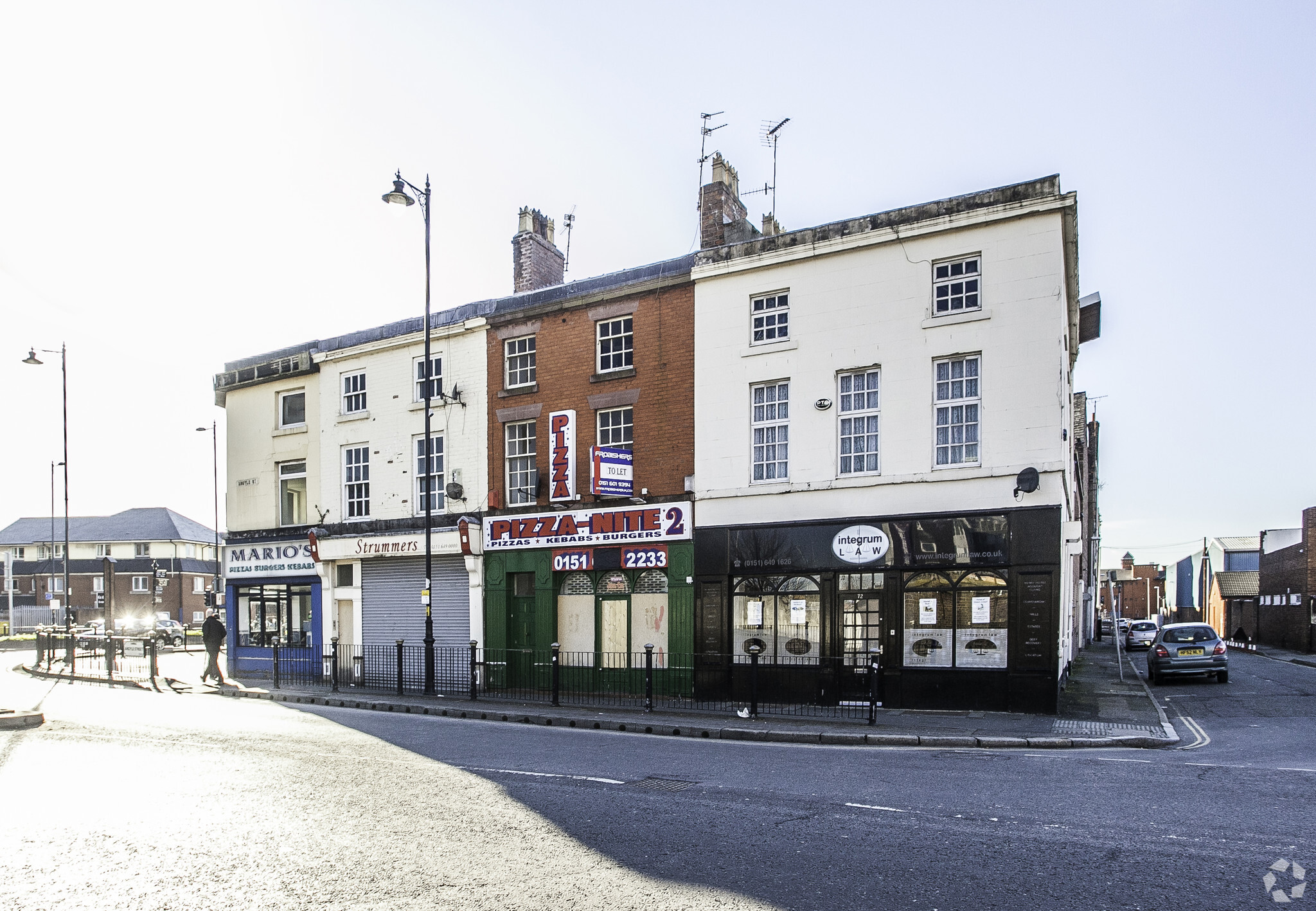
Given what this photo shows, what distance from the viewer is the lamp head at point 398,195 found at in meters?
19.1

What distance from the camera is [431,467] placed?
2370 cm

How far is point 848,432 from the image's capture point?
18391mm

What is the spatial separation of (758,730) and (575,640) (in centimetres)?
802

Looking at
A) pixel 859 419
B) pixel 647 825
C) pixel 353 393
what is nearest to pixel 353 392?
pixel 353 393

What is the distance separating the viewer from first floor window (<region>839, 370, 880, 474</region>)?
18156 millimetres

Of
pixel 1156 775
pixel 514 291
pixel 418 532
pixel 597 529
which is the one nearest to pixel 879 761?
pixel 1156 775

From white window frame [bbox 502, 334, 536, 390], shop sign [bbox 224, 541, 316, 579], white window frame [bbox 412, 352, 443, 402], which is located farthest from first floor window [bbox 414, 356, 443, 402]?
shop sign [bbox 224, 541, 316, 579]

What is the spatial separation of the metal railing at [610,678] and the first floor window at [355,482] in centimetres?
372

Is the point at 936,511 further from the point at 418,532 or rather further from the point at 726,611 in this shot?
the point at 418,532

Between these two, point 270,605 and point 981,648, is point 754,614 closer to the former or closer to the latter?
point 981,648

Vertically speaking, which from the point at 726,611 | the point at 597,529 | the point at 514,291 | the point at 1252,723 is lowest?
the point at 1252,723

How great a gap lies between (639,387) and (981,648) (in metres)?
9.13

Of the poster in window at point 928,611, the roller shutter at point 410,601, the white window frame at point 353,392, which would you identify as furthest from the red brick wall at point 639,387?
the poster in window at point 928,611

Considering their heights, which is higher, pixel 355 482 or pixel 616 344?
pixel 616 344
